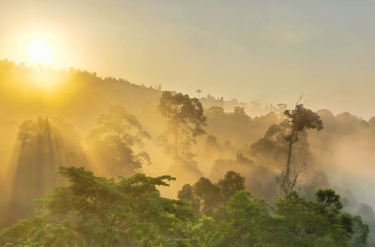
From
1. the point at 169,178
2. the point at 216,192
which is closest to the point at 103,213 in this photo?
the point at 169,178

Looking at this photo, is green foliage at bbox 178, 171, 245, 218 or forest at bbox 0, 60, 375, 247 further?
green foliage at bbox 178, 171, 245, 218

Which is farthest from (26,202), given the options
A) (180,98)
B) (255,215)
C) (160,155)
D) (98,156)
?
(160,155)

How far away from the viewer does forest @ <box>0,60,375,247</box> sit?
21812 millimetres

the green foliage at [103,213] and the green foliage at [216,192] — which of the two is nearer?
the green foliage at [103,213]

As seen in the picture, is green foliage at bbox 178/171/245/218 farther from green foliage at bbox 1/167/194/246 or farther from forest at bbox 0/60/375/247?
green foliage at bbox 1/167/194/246

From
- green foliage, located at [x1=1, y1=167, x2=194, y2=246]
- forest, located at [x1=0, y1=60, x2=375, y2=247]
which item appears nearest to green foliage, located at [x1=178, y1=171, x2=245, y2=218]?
forest, located at [x1=0, y1=60, x2=375, y2=247]

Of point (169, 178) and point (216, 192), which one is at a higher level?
point (216, 192)

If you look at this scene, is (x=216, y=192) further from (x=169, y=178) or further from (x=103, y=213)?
(x=103, y=213)

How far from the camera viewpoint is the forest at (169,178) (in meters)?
21.8

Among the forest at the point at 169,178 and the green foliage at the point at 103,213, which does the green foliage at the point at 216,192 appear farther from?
the green foliage at the point at 103,213

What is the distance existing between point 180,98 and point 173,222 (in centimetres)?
6256

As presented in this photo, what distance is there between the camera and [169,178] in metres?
23.7

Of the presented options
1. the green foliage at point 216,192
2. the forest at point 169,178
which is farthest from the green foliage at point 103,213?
the green foliage at point 216,192

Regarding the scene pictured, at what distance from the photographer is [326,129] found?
112125 millimetres
